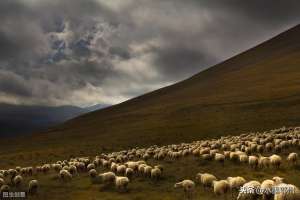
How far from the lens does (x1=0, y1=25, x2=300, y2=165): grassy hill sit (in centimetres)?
6994

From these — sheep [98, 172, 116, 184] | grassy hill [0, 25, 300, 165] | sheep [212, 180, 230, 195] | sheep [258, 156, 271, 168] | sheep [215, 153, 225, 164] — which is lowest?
sheep [212, 180, 230, 195]

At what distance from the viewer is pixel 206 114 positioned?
88.9 meters

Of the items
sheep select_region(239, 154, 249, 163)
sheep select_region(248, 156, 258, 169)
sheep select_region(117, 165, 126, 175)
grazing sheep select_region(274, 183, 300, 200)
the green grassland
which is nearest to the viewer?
grazing sheep select_region(274, 183, 300, 200)

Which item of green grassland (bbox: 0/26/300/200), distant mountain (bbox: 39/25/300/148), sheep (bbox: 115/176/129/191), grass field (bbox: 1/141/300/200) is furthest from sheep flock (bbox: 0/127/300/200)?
distant mountain (bbox: 39/25/300/148)

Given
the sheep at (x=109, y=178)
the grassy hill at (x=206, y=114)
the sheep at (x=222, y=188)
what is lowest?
the sheep at (x=222, y=188)

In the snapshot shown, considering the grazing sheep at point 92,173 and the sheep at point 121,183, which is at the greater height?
the grazing sheep at point 92,173

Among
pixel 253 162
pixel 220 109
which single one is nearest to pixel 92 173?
pixel 253 162

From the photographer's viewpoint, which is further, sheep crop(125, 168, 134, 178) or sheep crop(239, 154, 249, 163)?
sheep crop(239, 154, 249, 163)

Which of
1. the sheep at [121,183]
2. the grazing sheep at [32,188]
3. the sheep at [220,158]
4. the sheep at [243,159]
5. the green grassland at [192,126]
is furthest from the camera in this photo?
the sheep at [220,158]

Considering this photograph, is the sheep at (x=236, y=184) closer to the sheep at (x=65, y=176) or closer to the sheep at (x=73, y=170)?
the sheep at (x=65, y=176)

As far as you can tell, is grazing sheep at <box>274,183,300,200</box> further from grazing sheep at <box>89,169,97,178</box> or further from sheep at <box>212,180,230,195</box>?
grazing sheep at <box>89,169,97,178</box>

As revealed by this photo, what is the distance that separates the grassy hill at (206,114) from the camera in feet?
229

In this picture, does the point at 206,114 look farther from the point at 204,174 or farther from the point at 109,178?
the point at 204,174

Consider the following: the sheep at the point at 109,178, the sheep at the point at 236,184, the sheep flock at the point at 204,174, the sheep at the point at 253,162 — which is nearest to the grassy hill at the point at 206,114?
the sheep flock at the point at 204,174
